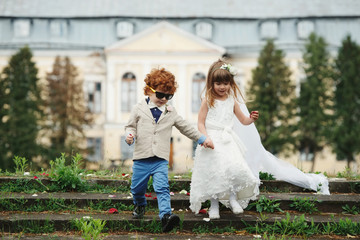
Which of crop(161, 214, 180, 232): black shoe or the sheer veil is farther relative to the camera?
the sheer veil

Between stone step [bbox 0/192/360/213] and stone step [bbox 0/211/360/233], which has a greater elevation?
stone step [bbox 0/192/360/213]

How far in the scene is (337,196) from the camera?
5207 millimetres

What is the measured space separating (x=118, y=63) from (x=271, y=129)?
1048cm

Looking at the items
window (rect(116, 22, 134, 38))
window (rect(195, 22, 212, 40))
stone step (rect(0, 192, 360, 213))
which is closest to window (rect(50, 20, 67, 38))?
window (rect(116, 22, 134, 38))

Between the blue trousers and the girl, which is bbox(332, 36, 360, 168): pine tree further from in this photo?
the blue trousers

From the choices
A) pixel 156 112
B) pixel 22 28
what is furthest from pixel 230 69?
pixel 22 28

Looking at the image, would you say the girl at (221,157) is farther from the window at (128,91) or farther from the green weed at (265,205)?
the window at (128,91)

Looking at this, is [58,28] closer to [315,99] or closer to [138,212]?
[315,99]

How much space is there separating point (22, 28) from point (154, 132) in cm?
2726

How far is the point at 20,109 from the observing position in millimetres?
22250

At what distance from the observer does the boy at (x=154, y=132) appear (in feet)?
14.0

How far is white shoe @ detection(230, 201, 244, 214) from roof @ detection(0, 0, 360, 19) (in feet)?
83.2

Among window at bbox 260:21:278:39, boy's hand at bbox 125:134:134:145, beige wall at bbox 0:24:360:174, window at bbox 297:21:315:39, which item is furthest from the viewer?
window at bbox 260:21:278:39

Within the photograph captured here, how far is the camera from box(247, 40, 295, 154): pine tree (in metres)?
22.3
